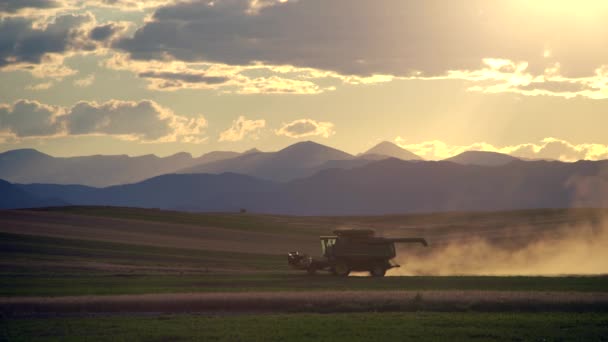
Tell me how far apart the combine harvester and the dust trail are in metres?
8.69

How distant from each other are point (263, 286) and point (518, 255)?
43.9 meters

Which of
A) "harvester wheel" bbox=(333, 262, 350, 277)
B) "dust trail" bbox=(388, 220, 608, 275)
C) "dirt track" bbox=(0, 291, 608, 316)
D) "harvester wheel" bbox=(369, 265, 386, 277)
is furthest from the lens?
"dust trail" bbox=(388, 220, 608, 275)

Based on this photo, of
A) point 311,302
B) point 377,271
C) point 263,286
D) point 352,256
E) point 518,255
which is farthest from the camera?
point 518,255

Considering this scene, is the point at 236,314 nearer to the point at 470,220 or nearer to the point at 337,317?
the point at 337,317

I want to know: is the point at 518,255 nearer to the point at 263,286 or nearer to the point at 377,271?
the point at 377,271

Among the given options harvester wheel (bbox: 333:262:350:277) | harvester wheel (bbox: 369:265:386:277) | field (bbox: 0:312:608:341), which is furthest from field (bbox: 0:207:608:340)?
harvester wheel (bbox: 369:265:386:277)

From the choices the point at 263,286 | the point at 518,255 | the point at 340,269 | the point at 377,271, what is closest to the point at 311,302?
the point at 263,286

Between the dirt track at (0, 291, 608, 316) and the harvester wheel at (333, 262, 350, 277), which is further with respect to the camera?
the harvester wheel at (333, 262, 350, 277)

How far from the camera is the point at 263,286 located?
54844mm

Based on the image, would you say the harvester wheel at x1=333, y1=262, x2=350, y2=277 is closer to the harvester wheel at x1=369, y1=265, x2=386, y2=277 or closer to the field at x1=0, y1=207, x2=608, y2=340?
the harvester wheel at x1=369, y1=265, x2=386, y2=277

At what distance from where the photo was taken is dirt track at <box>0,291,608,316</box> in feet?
133

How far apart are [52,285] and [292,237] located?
66664mm

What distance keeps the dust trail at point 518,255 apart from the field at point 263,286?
0.74 feet

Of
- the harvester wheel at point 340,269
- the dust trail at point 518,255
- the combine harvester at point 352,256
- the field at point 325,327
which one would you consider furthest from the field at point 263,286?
the harvester wheel at point 340,269
